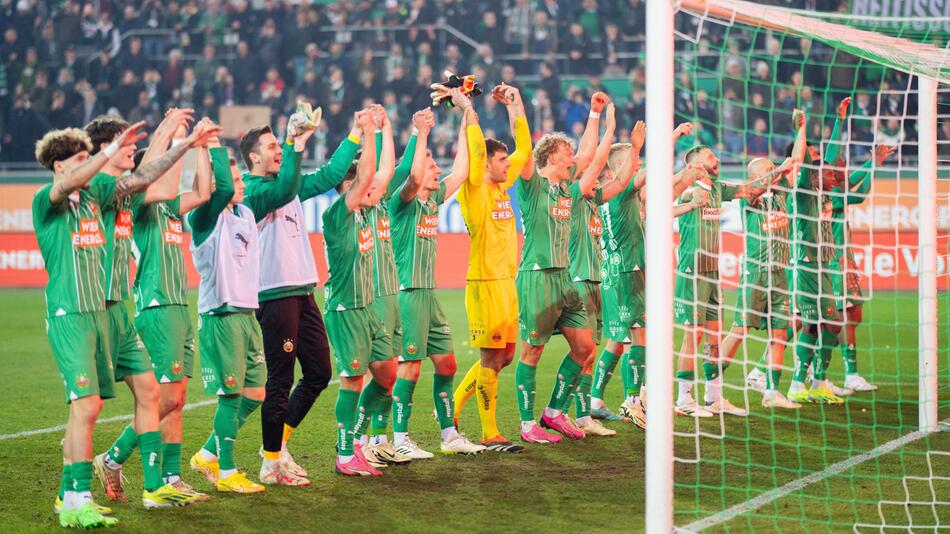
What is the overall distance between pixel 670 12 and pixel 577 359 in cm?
367

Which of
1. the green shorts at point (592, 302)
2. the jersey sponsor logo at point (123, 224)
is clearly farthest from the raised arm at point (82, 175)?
the green shorts at point (592, 302)

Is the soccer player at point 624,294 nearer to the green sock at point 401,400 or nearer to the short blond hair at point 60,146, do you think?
the green sock at point 401,400

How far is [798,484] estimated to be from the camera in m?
6.64

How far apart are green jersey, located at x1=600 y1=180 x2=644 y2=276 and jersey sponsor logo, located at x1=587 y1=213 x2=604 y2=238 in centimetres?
21

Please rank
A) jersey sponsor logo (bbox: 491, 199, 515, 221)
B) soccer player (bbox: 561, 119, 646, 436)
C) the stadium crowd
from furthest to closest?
the stadium crowd, soccer player (bbox: 561, 119, 646, 436), jersey sponsor logo (bbox: 491, 199, 515, 221)

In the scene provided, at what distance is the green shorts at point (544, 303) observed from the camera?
8094mm

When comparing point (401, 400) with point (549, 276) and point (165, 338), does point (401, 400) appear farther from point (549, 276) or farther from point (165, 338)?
point (165, 338)

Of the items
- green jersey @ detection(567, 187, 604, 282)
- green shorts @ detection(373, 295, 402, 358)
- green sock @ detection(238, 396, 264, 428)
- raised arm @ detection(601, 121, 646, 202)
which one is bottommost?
green sock @ detection(238, 396, 264, 428)

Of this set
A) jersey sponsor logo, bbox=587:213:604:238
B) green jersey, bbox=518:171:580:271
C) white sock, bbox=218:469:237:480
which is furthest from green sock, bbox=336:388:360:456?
jersey sponsor logo, bbox=587:213:604:238

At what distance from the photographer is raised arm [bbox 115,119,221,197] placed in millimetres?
5812

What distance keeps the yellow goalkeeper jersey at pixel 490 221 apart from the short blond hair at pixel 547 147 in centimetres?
47

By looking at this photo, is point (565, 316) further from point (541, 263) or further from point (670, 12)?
point (670, 12)

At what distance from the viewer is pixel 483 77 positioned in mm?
22297

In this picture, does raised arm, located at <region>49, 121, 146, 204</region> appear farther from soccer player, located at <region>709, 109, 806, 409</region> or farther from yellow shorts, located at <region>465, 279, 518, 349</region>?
soccer player, located at <region>709, 109, 806, 409</region>
